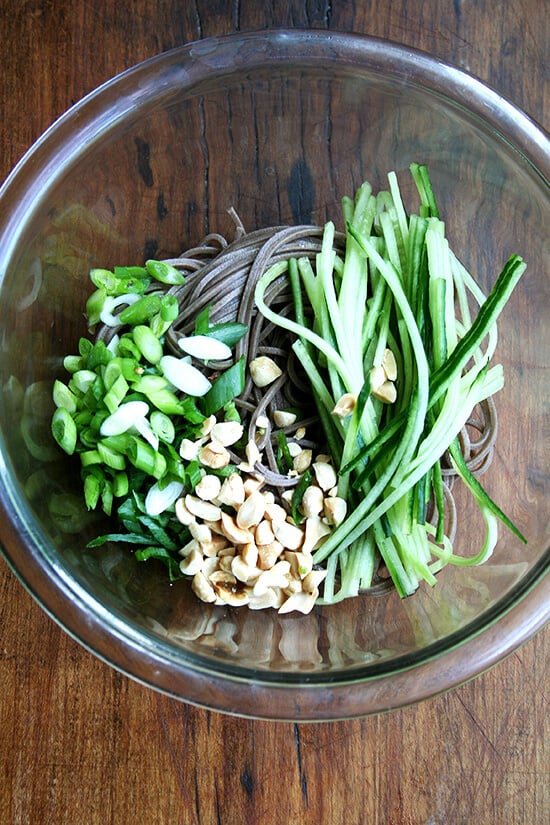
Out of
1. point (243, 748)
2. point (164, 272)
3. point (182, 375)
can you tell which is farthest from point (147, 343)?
point (243, 748)

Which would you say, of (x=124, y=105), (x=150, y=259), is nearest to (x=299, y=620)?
(x=150, y=259)

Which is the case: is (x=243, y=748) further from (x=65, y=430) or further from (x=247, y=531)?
(x=65, y=430)

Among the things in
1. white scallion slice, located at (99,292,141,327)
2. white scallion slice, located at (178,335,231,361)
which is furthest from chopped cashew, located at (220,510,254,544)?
white scallion slice, located at (99,292,141,327)

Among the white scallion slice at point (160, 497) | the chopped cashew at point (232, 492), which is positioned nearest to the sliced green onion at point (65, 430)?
the white scallion slice at point (160, 497)

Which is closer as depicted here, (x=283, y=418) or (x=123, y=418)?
(x=123, y=418)

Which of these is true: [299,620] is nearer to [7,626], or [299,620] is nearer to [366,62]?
[7,626]

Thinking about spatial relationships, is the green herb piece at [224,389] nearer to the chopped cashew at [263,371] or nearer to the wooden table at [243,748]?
the chopped cashew at [263,371]

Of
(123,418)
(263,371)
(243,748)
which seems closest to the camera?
(123,418)
